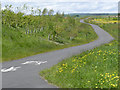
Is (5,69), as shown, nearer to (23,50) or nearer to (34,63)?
(34,63)

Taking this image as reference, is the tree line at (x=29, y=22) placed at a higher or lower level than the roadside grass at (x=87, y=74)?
higher

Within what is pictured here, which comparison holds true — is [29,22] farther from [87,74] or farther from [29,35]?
[87,74]

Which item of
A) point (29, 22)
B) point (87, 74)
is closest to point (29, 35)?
point (29, 22)

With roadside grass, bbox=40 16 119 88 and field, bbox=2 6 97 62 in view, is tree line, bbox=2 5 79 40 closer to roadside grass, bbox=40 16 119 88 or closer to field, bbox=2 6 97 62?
field, bbox=2 6 97 62

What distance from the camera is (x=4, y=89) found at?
10.1 meters

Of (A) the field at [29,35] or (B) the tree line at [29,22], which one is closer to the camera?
(A) the field at [29,35]

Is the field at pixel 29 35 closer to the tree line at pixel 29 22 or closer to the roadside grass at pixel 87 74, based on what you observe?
the tree line at pixel 29 22

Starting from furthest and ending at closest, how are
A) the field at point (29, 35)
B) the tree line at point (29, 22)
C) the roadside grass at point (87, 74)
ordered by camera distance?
1. the tree line at point (29, 22)
2. the field at point (29, 35)
3. the roadside grass at point (87, 74)

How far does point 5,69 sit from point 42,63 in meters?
3.64

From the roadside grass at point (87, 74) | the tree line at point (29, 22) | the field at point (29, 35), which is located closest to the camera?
the roadside grass at point (87, 74)

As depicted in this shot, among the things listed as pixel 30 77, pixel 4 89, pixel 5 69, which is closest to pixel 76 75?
pixel 30 77

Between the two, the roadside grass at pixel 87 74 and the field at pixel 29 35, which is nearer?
the roadside grass at pixel 87 74

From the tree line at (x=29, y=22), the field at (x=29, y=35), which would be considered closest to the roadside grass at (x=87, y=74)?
the field at (x=29, y=35)

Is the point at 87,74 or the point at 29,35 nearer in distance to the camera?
the point at 87,74
